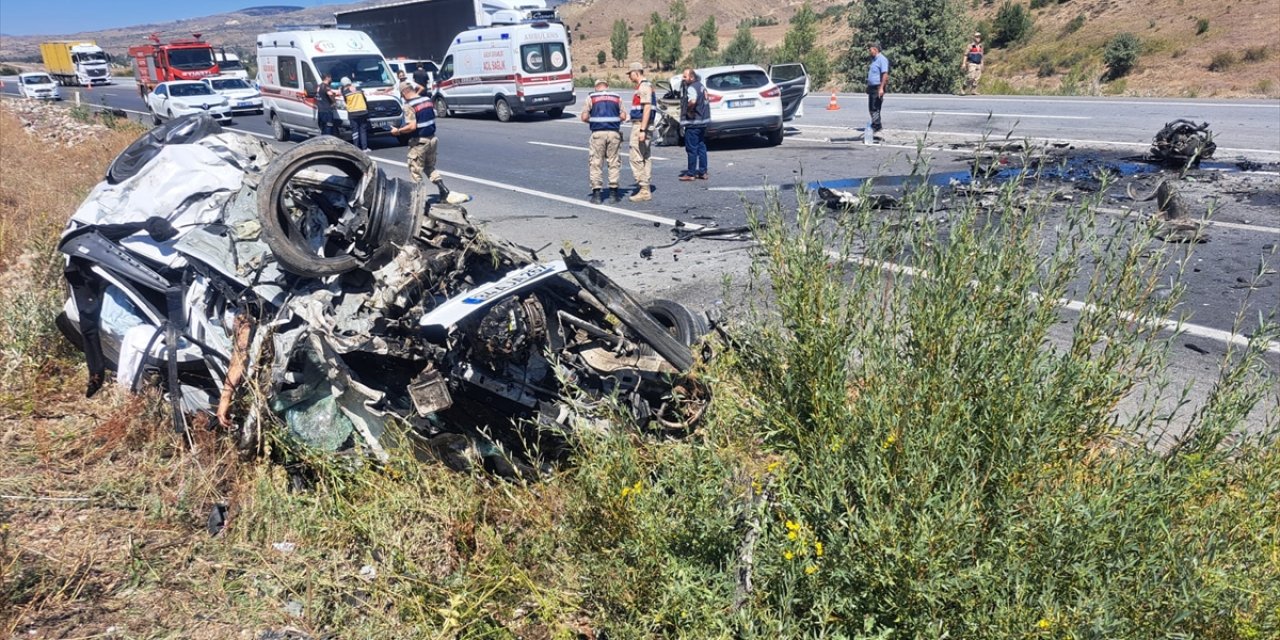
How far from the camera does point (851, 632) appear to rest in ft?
7.73

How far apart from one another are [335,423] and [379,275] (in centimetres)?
78

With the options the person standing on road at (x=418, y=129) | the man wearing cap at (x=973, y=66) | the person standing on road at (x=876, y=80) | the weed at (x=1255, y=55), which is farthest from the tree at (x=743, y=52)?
the person standing on road at (x=418, y=129)

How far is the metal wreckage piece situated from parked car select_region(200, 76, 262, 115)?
78.4 feet

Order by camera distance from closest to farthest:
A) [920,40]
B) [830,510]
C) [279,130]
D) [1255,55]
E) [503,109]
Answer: [830,510] → [279,130] → [503,109] → [1255,55] → [920,40]

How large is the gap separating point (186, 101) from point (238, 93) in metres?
2.83

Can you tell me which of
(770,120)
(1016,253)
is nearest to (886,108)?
(770,120)

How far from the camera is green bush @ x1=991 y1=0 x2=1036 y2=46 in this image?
118ft

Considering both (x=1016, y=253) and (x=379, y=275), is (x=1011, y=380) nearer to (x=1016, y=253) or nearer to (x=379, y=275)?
(x=1016, y=253)

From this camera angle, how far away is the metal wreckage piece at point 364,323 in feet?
12.0

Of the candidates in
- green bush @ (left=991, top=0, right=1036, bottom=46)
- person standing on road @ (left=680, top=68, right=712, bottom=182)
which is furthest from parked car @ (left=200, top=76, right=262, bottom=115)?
green bush @ (left=991, top=0, right=1036, bottom=46)

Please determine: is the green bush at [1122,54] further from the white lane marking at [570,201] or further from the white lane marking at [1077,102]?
the white lane marking at [570,201]

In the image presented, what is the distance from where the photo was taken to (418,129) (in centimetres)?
1059

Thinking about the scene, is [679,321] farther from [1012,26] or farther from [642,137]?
[1012,26]

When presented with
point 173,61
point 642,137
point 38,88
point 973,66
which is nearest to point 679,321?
point 642,137
